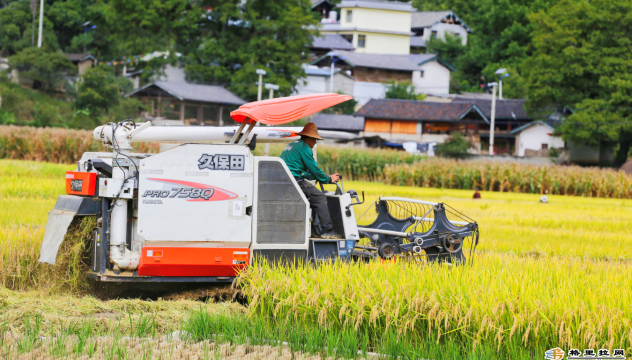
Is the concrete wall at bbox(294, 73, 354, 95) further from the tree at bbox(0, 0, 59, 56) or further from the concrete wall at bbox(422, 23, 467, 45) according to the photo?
the tree at bbox(0, 0, 59, 56)

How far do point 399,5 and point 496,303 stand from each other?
8091cm

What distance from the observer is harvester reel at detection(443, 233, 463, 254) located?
924 cm

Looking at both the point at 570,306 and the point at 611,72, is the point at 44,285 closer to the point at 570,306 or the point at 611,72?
the point at 570,306

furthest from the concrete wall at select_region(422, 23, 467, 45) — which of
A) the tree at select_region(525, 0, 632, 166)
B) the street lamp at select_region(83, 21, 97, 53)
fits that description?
the street lamp at select_region(83, 21, 97, 53)

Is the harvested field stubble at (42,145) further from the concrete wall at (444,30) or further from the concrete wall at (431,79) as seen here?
the concrete wall at (444,30)

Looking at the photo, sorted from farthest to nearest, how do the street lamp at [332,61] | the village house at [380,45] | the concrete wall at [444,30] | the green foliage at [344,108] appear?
the concrete wall at [444,30] → the village house at [380,45] → the green foliage at [344,108] → the street lamp at [332,61]

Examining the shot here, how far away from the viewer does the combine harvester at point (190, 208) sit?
7855mm

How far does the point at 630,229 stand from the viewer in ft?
58.8

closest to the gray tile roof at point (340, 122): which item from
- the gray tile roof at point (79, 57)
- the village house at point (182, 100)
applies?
the village house at point (182, 100)

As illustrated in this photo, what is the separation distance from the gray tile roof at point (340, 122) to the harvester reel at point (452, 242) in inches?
2088

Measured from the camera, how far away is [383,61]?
244ft

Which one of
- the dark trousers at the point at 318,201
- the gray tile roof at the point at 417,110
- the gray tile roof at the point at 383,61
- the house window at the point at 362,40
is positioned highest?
the house window at the point at 362,40

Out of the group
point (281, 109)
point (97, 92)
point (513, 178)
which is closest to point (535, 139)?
point (513, 178)

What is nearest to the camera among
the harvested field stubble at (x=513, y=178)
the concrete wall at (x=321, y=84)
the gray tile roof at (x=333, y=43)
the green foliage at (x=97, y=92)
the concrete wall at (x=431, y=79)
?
the harvested field stubble at (x=513, y=178)
